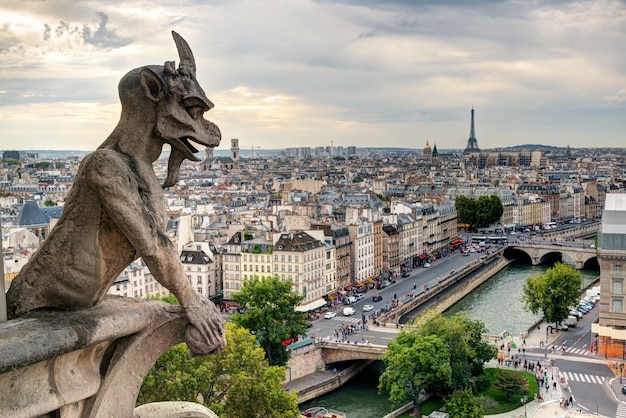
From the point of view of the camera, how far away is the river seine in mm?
30766

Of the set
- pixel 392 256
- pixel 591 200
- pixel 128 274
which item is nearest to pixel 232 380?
pixel 128 274

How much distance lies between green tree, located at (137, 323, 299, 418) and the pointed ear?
46.6 feet

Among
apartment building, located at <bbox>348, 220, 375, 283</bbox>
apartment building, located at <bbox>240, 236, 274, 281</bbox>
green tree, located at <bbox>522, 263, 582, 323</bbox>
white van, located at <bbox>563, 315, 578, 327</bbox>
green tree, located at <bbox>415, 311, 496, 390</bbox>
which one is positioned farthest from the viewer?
apartment building, located at <bbox>348, 220, 375, 283</bbox>

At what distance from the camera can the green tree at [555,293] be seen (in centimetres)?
4025

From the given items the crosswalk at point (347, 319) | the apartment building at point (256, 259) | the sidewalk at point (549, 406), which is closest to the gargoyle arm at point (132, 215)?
the sidewalk at point (549, 406)

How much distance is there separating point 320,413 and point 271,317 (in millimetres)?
5066

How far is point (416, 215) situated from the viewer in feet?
222

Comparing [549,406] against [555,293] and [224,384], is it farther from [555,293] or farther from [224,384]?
[224,384]

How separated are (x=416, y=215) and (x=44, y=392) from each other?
64.0 m

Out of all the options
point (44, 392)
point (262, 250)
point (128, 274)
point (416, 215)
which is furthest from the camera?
point (416, 215)

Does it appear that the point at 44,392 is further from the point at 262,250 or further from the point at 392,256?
the point at 392,256

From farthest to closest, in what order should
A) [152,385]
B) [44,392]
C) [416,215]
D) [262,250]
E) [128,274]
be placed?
1. [416,215]
2. [262,250]
3. [128,274]
4. [152,385]
5. [44,392]

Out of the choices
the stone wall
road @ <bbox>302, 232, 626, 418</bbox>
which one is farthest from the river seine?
road @ <bbox>302, 232, 626, 418</bbox>

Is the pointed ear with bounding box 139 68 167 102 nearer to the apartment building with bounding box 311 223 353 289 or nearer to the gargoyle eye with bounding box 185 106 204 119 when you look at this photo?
the gargoyle eye with bounding box 185 106 204 119
